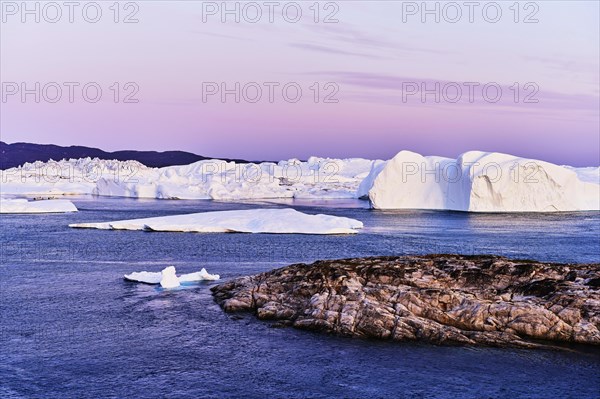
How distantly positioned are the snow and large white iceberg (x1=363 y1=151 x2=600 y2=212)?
107 ft

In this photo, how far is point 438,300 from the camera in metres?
15.3

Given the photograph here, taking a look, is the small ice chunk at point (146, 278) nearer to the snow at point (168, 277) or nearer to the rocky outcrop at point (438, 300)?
the snow at point (168, 277)

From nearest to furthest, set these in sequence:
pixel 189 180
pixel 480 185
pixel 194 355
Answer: pixel 194 355 < pixel 480 185 < pixel 189 180

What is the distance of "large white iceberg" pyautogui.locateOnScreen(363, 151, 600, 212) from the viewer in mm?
50344

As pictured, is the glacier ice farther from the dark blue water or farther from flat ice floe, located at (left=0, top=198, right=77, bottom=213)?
the dark blue water

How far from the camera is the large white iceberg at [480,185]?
50.3 meters

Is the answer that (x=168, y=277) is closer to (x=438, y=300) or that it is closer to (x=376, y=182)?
(x=438, y=300)

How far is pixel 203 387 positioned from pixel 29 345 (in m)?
4.66

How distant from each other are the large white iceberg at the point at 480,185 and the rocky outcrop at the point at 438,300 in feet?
111

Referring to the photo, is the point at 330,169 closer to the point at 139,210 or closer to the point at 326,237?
the point at 139,210

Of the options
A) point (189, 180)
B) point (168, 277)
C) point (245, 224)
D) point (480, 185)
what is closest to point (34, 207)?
point (245, 224)

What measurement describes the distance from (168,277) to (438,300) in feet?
27.9

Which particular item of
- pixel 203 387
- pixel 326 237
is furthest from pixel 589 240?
pixel 203 387

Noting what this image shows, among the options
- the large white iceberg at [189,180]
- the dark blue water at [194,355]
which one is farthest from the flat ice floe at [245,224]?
the large white iceberg at [189,180]
